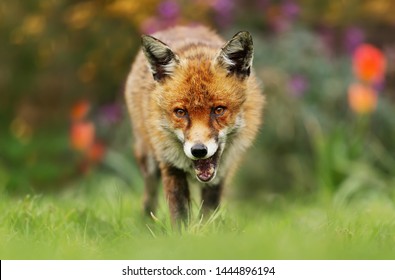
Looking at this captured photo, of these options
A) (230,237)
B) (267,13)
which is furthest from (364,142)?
(230,237)

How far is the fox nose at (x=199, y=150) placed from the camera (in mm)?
4648

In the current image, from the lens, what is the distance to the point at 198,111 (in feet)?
15.8

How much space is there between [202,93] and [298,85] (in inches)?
242

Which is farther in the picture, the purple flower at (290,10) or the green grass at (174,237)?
the purple flower at (290,10)

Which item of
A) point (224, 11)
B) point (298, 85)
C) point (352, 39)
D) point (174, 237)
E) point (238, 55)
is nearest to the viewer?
point (174, 237)

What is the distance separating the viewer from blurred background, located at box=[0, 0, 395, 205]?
948 cm

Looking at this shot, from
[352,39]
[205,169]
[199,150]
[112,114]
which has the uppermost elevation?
[352,39]

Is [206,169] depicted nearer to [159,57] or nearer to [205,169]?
[205,169]

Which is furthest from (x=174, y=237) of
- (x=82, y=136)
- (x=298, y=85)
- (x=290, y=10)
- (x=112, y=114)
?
(x=290, y=10)

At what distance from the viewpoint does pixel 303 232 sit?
491 cm

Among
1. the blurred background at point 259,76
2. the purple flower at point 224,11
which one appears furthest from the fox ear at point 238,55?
the purple flower at point 224,11

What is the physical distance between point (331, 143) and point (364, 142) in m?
2.08

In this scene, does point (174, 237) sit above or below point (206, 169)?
below

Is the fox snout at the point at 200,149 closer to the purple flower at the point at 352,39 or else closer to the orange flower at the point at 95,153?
the orange flower at the point at 95,153
